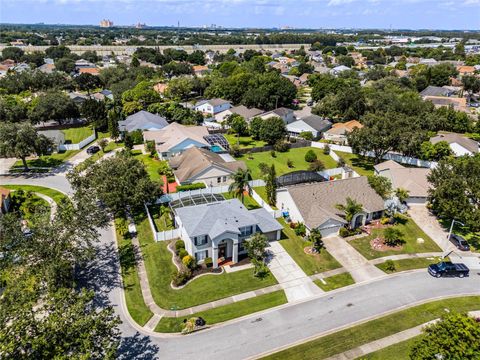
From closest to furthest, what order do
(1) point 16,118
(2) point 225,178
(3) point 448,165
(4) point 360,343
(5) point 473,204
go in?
(4) point 360,343, (5) point 473,204, (3) point 448,165, (2) point 225,178, (1) point 16,118

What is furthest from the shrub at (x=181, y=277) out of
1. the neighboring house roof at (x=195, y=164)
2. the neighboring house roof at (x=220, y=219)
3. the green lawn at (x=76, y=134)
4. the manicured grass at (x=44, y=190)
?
the green lawn at (x=76, y=134)

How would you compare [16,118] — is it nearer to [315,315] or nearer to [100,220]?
[100,220]

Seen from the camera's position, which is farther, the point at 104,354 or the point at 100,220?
the point at 100,220

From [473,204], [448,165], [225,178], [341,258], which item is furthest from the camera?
[225,178]

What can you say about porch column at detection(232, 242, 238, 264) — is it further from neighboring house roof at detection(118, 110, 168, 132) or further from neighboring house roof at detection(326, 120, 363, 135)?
neighboring house roof at detection(118, 110, 168, 132)

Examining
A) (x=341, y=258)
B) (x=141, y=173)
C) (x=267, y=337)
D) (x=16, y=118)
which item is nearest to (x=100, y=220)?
(x=141, y=173)

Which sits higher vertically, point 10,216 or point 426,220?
point 10,216

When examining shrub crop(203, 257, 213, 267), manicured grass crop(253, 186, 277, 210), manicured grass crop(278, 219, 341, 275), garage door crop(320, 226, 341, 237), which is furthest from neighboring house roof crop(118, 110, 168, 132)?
garage door crop(320, 226, 341, 237)
